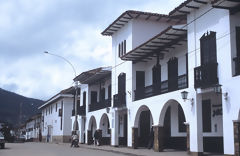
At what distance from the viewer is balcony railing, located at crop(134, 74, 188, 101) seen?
22106 millimetres

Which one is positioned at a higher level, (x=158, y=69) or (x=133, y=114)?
(x=158, y=69)

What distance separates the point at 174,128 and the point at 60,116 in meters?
32.8

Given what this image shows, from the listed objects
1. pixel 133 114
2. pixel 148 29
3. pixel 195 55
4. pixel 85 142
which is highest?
pixel 148 29

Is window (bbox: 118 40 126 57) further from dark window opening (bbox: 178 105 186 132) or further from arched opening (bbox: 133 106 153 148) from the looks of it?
dark window opening (bbox: 178 105 186 132)

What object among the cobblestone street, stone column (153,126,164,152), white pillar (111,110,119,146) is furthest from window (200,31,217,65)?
white pillar (111,110,119,146)

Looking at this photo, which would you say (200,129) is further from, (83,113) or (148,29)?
(83,113)

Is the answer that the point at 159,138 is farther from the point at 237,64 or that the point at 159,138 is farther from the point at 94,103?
the point at 94,103

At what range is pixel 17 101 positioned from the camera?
14162 cm

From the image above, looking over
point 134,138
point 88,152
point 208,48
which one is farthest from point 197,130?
point 88,152

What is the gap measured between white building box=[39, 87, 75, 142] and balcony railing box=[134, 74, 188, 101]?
22.6 m

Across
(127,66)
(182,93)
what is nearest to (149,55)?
(127,66)

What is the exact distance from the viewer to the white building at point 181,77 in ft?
56.2

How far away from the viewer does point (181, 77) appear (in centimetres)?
2200

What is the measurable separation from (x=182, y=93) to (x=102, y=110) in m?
16.2
